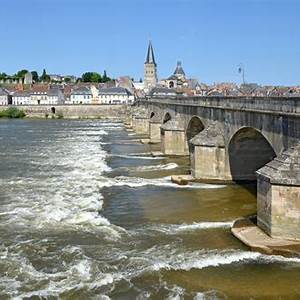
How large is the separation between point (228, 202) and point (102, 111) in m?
113

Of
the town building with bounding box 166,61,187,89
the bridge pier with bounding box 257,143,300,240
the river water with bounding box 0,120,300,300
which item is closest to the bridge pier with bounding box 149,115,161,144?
the river water with bounding box 0,120,300,300

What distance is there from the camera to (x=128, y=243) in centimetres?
1711

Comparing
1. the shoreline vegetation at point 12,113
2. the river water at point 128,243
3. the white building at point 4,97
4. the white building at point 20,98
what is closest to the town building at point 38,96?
the white building at point 20,98

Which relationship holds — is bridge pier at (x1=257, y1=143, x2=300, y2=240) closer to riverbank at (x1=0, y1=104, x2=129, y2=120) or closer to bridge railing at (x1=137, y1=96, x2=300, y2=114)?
bridge railing at (x1=137, y1=96, x2=300, y2=114)

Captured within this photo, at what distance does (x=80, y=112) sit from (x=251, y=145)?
4305 inches

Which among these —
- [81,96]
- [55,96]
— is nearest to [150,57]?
[81,96]

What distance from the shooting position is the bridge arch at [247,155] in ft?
90.6

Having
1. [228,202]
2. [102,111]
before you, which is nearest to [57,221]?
[228,202]

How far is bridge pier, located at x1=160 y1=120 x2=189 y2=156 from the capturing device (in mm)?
43438

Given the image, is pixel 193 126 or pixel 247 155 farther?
pixel 193 126

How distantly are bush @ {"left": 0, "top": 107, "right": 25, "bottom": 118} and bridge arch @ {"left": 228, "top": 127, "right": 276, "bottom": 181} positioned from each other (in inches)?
4401

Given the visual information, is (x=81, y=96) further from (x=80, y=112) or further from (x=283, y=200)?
(x=283, y=200)

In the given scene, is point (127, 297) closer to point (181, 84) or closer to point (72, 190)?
point (72, 190)

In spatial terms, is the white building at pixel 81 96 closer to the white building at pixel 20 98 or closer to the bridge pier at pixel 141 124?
the white building at pixel 20 98
